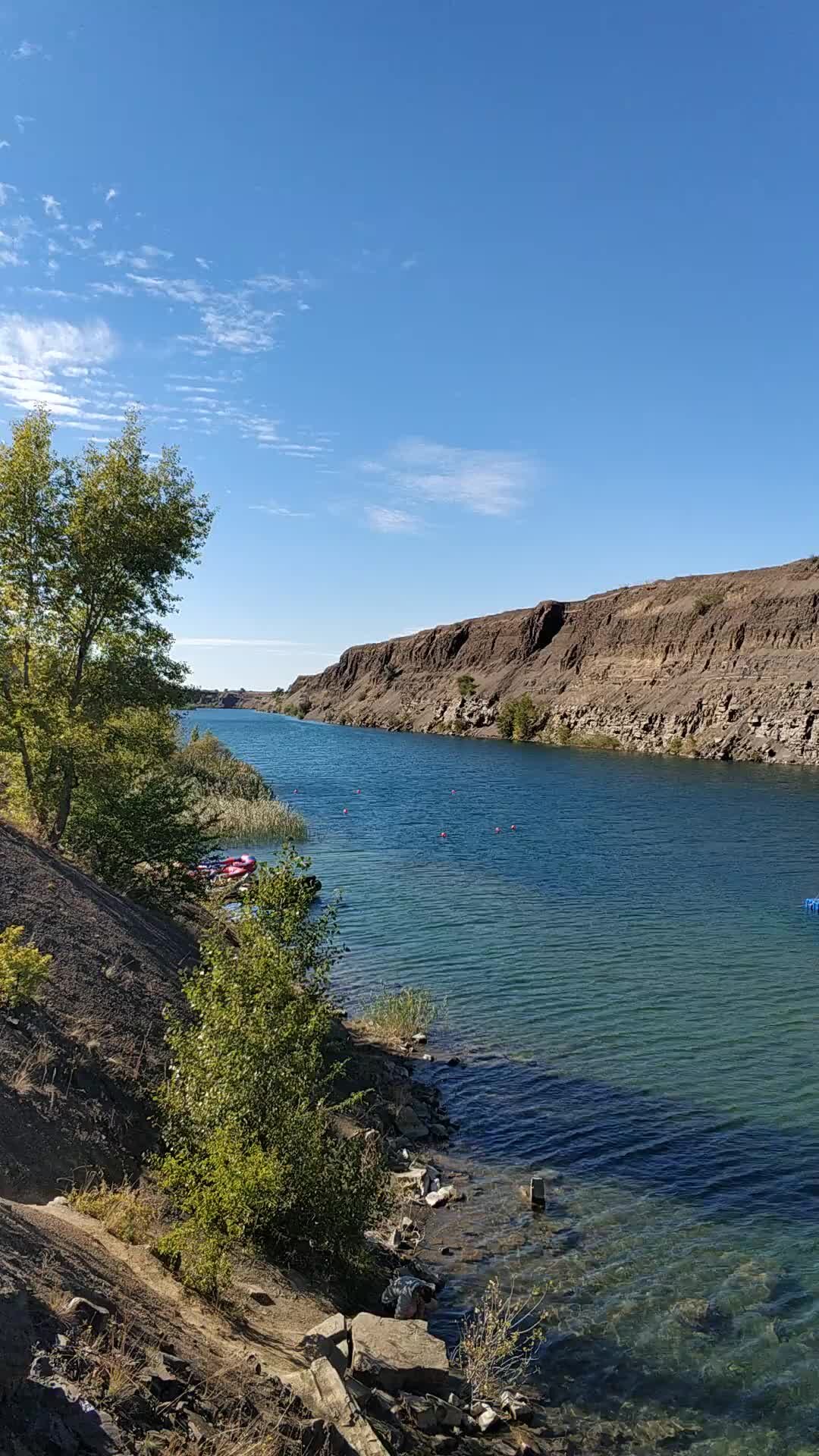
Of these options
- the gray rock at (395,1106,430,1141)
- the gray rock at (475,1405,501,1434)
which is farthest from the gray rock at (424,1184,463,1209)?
the gray rock at (475,1405,501,1434)

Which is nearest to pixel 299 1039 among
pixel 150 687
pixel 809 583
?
pixel 150 687

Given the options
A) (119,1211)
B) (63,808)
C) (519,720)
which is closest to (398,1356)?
(119,1211)

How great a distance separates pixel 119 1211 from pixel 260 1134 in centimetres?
154

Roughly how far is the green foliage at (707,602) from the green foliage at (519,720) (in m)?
26.0

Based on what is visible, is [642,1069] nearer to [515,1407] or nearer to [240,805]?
[515,1407]

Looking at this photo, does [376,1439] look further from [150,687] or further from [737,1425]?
[150,687]

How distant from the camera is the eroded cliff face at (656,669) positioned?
89312 mm

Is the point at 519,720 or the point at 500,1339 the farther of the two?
the point at 519,720

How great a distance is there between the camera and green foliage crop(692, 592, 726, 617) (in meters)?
107

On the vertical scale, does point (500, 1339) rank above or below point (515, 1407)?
above

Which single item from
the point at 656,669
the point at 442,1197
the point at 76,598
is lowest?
the point at 442,1197

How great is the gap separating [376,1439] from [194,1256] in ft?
8.40

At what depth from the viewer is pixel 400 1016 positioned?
773 inches

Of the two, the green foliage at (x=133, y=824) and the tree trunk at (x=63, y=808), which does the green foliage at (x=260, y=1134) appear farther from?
the tree trunk at (x=63, y=808)
